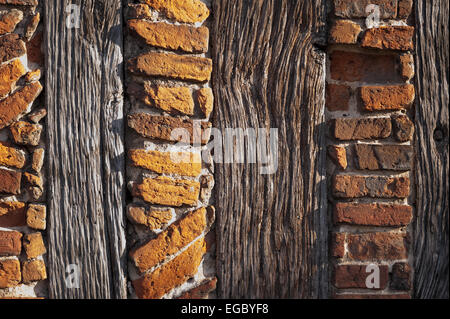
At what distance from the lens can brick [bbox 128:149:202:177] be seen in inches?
50.6

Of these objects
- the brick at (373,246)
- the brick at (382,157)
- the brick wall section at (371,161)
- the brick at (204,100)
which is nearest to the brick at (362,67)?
the brick wall section at (371,161)

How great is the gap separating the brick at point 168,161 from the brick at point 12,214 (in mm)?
400

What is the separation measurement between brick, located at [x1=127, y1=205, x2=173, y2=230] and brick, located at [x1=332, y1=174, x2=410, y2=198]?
24.4 inches

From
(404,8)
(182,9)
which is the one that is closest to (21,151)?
(182,9)

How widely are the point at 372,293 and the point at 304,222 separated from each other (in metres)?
0.35

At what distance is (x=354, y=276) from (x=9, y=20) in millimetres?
1457

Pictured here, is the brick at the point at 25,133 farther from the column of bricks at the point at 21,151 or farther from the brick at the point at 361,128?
the brick at the point at 361,128

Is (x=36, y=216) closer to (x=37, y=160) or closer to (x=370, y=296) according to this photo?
(x=37, y=160)

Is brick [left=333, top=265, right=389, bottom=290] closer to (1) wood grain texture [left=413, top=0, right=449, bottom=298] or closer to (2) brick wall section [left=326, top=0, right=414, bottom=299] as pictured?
(2) brick wall section [left=326, top=0, right=414, bottom=299]

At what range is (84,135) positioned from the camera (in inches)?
50.8

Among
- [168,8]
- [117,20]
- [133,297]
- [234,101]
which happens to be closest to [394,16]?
[234,101]

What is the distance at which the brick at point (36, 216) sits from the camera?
1.27m

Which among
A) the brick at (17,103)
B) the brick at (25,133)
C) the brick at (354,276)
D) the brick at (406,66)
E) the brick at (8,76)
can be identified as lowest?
the brick at (354,276)

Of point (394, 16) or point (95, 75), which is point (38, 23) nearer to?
point (95, 75)
